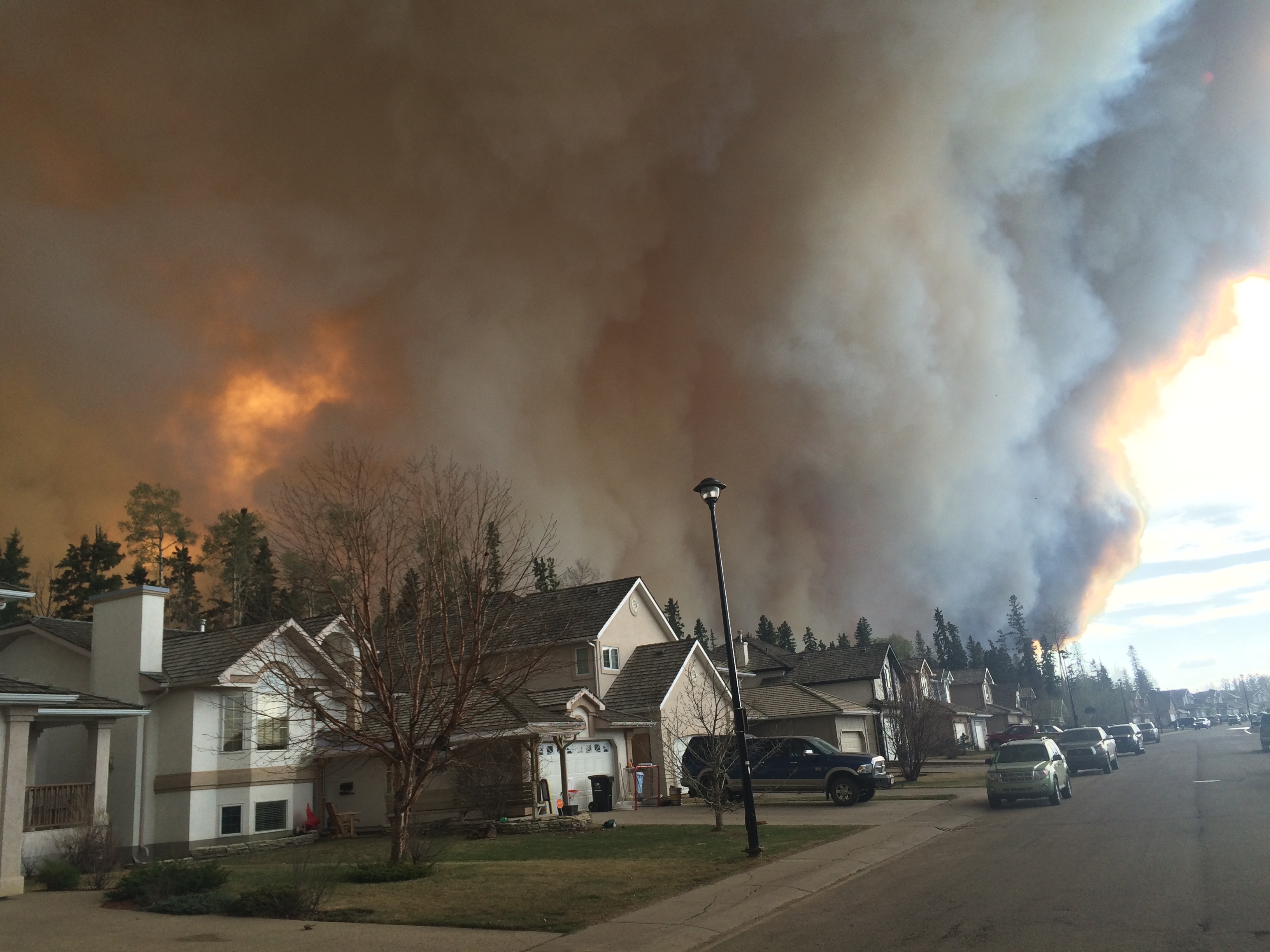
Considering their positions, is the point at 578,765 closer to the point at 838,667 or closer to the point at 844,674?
the point at 844,674

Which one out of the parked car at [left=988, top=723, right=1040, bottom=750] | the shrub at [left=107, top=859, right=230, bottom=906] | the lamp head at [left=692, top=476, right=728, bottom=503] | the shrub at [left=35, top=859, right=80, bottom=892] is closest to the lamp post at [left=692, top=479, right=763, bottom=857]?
the lamp head at [left=692, top=476, right=728, bottom=503]

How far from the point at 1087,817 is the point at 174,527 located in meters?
59.0

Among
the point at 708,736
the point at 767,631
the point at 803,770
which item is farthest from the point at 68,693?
the point at 767,631

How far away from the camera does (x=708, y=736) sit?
25125mm

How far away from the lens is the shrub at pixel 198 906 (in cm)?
1306

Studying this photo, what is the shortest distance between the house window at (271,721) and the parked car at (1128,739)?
48.2 metres

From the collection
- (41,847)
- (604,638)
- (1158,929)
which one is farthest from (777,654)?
(1158,929)

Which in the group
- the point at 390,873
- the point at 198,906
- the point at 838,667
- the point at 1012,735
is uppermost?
the point at 838,667

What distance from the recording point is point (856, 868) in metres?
15.3

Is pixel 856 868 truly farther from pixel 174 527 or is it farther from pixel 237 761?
pixel 174 527

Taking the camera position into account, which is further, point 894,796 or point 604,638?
point 604,638

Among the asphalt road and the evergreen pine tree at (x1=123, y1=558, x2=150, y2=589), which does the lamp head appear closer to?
the asphalt road

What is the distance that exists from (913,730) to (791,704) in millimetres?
9791

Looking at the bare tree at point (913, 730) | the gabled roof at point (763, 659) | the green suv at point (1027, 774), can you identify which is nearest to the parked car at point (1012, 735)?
the gabled roof at point (763, 659)
